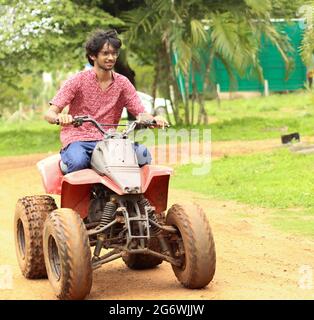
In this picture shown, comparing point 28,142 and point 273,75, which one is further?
point 273,75

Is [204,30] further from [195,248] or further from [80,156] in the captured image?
[195,248]

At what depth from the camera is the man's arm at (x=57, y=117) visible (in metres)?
6.48

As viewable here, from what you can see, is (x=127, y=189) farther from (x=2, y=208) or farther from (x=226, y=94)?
(x=226, y=94)

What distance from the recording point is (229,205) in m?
11.1

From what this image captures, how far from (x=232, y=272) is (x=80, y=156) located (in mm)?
1516

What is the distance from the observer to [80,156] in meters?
6.62

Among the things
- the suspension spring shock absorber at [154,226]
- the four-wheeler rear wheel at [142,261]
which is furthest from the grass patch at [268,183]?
the suspension spring shock absorber at [154,226]

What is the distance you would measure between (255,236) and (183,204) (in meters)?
2.54

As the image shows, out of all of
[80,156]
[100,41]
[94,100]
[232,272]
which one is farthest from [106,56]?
[232,272]

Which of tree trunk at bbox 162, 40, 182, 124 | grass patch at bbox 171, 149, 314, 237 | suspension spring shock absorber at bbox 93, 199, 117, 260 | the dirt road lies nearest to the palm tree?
tree trunk at bbox 162, 40, 182, 124

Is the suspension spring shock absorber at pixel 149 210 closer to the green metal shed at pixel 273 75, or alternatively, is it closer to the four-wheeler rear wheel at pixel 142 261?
the four-wheeler rear wheel at pixel 142 261

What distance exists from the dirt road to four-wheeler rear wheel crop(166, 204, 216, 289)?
0.11m

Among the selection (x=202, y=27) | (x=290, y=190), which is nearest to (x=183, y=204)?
(x=290, y=190)

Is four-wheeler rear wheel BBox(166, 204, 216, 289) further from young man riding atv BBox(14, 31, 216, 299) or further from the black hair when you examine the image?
the black hair
